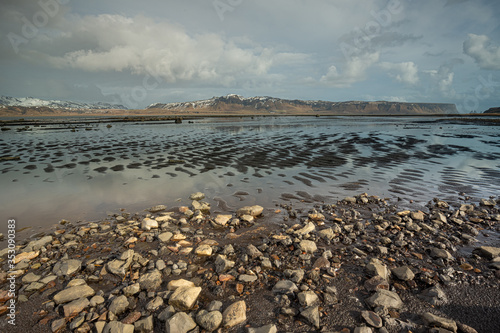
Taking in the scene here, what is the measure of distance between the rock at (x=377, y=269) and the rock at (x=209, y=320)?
11.5 ft

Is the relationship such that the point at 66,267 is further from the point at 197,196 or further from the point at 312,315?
the point at 312,315

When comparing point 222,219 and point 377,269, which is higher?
point 377,269

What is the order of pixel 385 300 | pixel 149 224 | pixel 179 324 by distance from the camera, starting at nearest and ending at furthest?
pixel 179 324
pixel 385 300
pixel 149 224

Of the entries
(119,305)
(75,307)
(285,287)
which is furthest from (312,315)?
(75,307)

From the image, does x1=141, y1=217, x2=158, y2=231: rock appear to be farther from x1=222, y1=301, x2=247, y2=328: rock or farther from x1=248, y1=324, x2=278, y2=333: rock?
x1=248, y1=324, x2=278, y2=333: rock

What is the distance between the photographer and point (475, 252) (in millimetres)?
5906

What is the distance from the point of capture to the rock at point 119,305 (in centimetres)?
425

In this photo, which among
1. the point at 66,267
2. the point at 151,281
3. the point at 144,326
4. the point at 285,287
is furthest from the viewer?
the point at 66,267

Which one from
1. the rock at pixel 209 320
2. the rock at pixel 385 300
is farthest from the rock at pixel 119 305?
the rock at pixel 385 300

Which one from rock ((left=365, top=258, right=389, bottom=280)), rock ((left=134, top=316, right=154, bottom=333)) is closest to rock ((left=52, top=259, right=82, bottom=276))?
rock ((left=134, top=316, right=154, bottom=333))

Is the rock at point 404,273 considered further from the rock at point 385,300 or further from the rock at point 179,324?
the rock at point 179,324

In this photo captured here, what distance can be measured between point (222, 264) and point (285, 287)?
5.27 feet

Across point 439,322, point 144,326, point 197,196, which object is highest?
point 439,322

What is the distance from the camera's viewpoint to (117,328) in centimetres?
385
